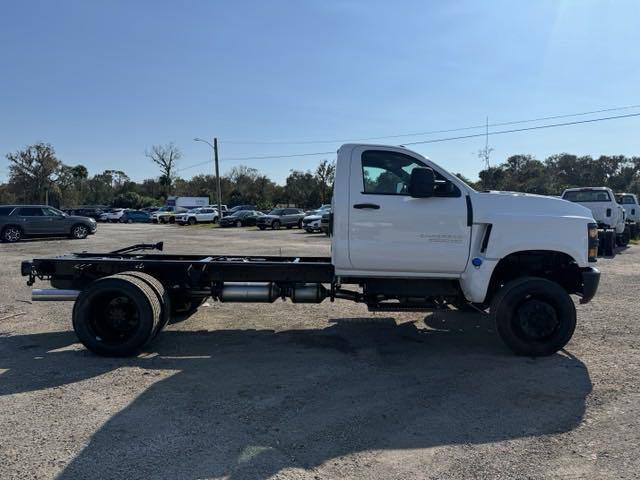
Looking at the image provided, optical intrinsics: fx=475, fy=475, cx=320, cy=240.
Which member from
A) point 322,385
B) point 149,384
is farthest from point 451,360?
point 149,384

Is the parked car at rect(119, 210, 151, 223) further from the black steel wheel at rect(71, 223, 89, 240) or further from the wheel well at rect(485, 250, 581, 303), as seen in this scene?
the wheel well at rect(485, 250, 581, 303)

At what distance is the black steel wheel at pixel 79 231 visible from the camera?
2353cm

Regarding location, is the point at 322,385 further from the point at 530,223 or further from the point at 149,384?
the point at 530,223

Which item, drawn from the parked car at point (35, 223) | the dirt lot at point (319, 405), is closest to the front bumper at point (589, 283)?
the dirt lot at point (319, 405)

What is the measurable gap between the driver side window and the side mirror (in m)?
0.28

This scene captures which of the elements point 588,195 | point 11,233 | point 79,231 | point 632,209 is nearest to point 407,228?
point 588,195

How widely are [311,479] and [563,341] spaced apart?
3630 mm

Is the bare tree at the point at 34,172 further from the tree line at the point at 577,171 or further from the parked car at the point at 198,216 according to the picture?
the tree line at the point at 577,171

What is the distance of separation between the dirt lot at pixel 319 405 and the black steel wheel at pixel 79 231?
1849cm

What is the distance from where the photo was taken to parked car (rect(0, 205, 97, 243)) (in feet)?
70.7

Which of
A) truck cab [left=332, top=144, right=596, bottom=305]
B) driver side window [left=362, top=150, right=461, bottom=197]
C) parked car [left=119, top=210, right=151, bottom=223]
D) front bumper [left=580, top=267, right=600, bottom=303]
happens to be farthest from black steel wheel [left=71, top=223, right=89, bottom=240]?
parked car [left=119, top=210, right=151, bottom=223]

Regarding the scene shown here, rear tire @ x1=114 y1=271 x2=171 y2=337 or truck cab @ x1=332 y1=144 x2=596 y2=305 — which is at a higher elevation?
truck cab @ x1=332 y1=144 x2=596 y2=305

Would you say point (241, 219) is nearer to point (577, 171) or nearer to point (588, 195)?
point (588, 195)

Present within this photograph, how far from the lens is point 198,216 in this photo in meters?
46.4
